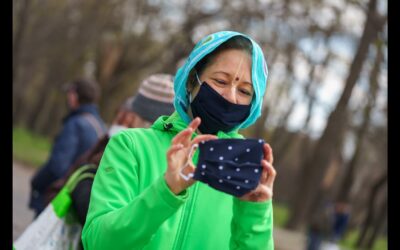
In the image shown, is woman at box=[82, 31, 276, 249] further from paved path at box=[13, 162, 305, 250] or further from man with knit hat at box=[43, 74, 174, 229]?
paved path at box=[13, 162, 305, 250]

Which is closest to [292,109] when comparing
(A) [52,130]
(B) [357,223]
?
(B) [357,223]

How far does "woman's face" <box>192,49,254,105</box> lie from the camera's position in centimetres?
241

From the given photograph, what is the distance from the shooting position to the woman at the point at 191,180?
214 cm

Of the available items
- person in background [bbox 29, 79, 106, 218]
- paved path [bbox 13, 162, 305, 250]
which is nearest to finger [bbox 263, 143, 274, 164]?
person in background [bbox 29, 79, 106, 218]

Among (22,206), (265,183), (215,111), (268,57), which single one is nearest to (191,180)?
(265,183)

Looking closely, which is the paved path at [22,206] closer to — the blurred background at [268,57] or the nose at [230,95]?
the blurred background at [268,57]

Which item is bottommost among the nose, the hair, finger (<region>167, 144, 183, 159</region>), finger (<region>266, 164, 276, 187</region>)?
finger (<region>266, 164, 276, 187</region>)

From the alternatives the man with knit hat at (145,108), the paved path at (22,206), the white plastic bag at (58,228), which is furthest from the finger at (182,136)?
the paved path at (22,206)

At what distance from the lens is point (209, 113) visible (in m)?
2.43

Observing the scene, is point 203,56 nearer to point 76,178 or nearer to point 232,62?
point 232,62


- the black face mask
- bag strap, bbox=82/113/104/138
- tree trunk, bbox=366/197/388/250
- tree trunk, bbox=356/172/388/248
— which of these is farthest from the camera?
tree trunk, bbox=366/197/388/250

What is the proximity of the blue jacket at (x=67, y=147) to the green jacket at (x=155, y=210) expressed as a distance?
341 centimetres

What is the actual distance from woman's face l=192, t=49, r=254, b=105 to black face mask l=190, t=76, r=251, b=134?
0.02 metres

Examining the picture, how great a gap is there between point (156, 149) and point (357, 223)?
42683mm
